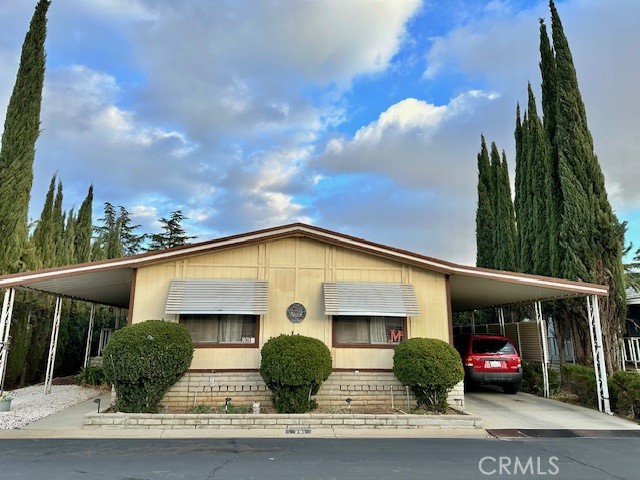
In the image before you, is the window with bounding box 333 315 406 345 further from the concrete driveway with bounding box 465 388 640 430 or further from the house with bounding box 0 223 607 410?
the concrete driveway with bounding box 465 388 640 430

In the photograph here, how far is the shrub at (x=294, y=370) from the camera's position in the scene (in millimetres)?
8086


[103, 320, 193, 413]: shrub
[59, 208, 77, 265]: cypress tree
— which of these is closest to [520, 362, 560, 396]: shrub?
[103, 320, 193, 413]: shrub

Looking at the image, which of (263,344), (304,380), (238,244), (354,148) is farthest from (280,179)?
(304,380)

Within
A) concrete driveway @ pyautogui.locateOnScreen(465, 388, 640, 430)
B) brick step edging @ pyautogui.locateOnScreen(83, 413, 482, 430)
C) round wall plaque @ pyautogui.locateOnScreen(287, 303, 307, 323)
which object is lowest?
concrete driveway @ pyautogui.locateOnScreen(465, 388, 640, 430)

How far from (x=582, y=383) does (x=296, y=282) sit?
302 inches

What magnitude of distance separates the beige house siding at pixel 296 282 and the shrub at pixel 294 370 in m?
0.80

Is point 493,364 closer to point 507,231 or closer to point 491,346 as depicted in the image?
point 491,346

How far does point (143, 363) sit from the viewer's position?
773cm

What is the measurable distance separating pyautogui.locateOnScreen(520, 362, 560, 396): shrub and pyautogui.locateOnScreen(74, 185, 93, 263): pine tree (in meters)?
17.4

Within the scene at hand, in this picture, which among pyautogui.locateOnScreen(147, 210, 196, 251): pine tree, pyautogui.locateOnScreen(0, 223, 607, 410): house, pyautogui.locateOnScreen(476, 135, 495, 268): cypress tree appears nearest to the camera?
pyautogui.locateOnScreen(0, 223, 607, 410): house

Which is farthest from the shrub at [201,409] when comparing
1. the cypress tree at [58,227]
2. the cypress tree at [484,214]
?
the cypress tree at [484,214]

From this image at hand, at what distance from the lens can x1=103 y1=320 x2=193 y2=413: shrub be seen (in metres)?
7.74

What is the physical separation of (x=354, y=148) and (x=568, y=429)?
12.5 meters

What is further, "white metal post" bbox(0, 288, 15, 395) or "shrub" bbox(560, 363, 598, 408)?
"shrub" bbox(560, 363, 598, 408)
